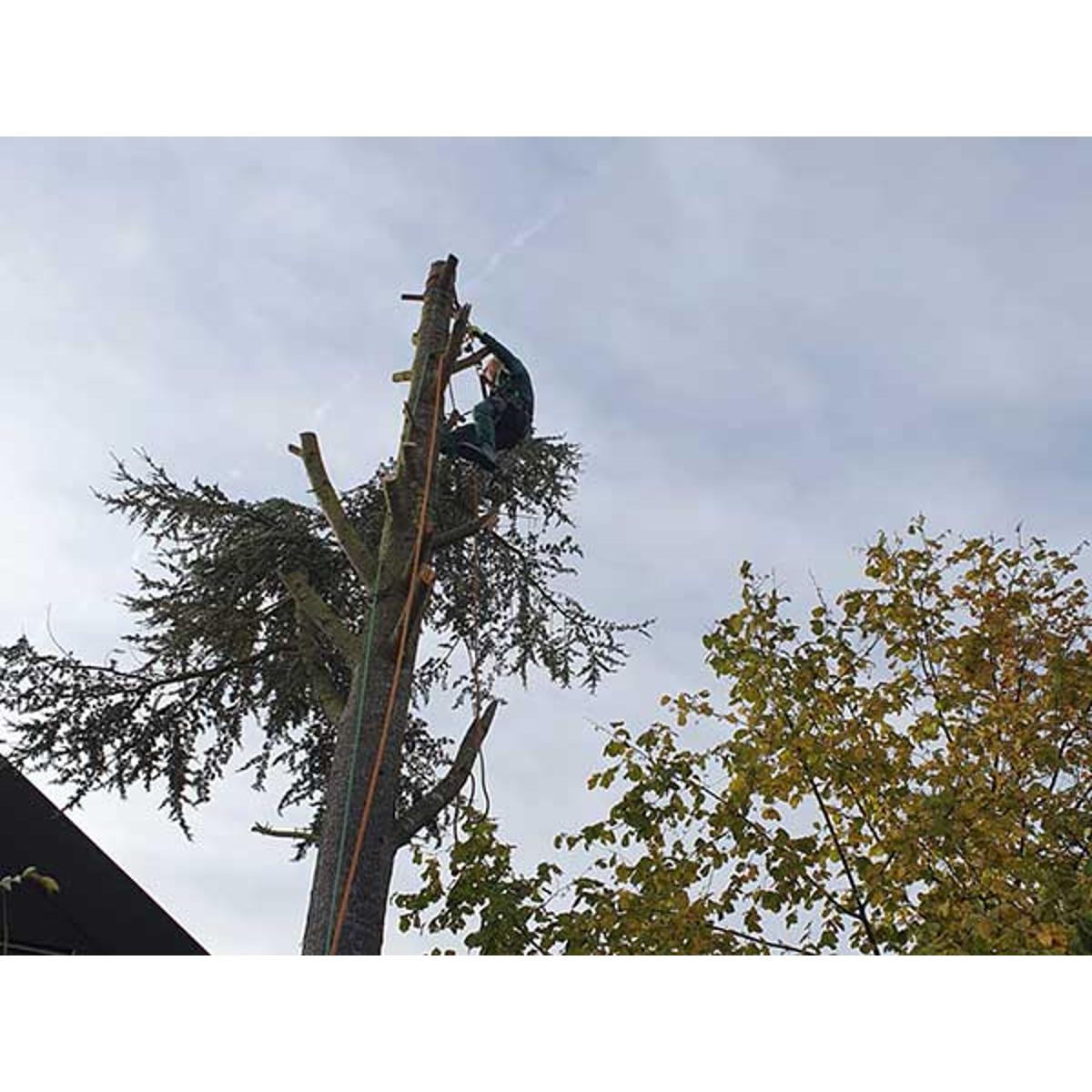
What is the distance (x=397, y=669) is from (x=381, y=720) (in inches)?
11.9

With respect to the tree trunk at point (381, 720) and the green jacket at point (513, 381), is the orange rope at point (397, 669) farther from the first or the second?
the green jacket at point (513, 381)

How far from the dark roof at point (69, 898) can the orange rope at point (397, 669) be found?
7.58 ft

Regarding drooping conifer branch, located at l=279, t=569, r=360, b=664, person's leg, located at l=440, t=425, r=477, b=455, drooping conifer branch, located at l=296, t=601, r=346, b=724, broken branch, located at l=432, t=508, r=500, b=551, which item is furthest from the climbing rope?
drooping conifer branch, located at l=296, t=601, r=346, b=724

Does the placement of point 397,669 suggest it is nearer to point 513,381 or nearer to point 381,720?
point 381,720

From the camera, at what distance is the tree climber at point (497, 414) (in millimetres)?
7875

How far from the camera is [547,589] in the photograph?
11117 millimetres

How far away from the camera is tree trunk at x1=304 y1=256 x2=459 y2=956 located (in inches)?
262

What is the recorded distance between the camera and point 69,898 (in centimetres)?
842

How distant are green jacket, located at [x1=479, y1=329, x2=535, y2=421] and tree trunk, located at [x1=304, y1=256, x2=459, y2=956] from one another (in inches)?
12.9

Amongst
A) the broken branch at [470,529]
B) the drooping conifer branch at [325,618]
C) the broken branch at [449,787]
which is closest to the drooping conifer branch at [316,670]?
the drooping conifer branch at [325,618]

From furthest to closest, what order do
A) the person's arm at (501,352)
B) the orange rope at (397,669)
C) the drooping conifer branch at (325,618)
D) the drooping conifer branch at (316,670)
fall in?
the drooping conifer branch at (316,670), the person's arm at (501,352), the drooping conifer branch at (325,618), the orange rope at (397,669)
